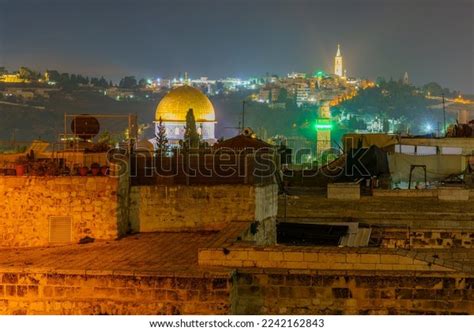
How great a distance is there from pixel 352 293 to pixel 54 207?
3.82 metres

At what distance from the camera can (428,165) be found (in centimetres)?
1920

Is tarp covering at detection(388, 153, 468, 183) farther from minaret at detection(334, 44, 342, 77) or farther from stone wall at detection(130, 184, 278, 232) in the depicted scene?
minaret at detection(334, 44, 342, 77)

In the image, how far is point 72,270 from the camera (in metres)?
6.99

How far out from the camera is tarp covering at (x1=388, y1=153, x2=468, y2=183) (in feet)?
60.9

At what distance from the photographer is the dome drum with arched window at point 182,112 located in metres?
46.0

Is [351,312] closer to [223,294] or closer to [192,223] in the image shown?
[223,294]

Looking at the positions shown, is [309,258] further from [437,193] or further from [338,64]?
[338,64]

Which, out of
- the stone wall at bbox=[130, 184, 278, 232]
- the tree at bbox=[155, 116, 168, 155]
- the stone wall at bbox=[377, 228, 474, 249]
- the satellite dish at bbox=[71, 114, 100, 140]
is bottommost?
the stone wall at bbox=[377, 228, 474, 249]

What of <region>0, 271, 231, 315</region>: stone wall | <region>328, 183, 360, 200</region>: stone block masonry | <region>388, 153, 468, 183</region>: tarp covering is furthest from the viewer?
<region>388, 153, 468, 183</region>: tarp covering

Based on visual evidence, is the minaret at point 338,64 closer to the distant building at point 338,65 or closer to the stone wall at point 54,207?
the distant building at point 338,65

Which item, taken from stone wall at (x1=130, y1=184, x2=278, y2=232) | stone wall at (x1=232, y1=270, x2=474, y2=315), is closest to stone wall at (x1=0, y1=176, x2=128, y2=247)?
stone wall at (x1=130, y1=184, x2=278, y2=232)

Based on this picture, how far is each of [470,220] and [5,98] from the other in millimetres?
54698

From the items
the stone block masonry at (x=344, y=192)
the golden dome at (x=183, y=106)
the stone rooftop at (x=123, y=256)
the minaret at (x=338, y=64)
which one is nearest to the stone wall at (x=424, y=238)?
the stone block masonry at (x=344, y=192)

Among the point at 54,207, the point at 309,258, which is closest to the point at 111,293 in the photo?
the point at 309,258
